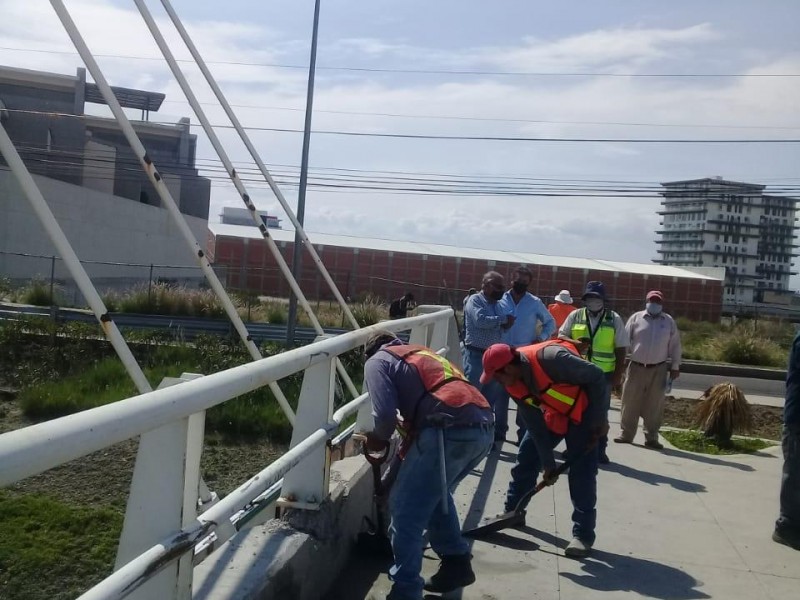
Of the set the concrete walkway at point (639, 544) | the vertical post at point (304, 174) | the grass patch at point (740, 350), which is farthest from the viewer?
the grass patch at point (740, 350)

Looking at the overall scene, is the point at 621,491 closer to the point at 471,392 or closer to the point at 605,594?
the point at 605,594

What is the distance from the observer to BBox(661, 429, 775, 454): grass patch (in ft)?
31.2

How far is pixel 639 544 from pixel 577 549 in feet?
2.09

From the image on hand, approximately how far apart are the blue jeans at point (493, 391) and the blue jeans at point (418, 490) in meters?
4.02

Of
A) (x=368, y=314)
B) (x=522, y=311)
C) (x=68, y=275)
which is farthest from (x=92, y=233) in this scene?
(x=522, y=311)

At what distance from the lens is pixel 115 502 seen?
28.3 ft

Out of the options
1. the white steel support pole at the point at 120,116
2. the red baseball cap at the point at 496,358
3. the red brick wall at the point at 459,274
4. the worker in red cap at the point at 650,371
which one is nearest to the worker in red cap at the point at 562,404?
the red baseball cap at the point at 496,358

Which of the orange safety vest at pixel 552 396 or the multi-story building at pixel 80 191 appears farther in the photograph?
the multi-story building at pixel 80 191

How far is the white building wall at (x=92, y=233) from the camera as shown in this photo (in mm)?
34812

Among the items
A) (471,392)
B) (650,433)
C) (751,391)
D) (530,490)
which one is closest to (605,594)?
(530,490)

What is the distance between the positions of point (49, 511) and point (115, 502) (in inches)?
Result: 27.4

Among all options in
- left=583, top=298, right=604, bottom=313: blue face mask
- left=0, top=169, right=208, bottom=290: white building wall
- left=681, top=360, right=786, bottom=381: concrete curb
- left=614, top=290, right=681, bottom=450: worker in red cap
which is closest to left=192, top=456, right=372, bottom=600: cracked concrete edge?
left=583, top=298, right=604, bottom=313: blue face mask

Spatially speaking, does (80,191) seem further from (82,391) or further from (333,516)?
(333,516)

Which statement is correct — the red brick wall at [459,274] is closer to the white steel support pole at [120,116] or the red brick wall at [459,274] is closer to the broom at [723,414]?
the broom at [723,414]
